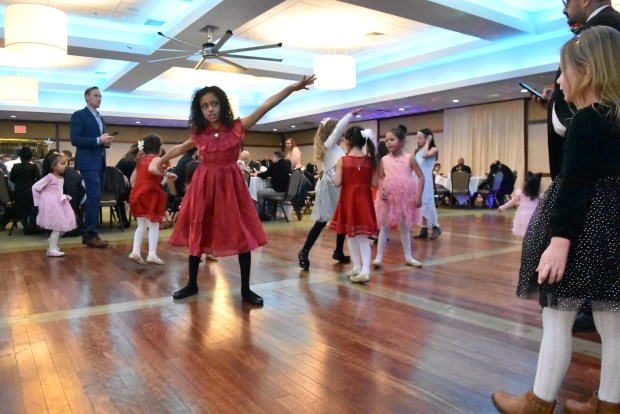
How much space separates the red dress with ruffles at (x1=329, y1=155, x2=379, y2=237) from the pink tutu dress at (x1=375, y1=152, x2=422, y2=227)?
20.9 inches

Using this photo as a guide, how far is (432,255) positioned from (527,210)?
1.06 meters

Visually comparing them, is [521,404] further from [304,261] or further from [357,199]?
[304,261]

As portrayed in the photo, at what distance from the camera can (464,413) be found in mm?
1498

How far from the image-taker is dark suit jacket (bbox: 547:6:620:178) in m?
1.90

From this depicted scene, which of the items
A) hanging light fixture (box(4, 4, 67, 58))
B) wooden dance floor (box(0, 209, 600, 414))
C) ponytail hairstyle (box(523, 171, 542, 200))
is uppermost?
hanging light fixture (box(4, 4, 67, 58))

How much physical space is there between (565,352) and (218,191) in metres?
1.96

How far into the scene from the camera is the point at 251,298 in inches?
112

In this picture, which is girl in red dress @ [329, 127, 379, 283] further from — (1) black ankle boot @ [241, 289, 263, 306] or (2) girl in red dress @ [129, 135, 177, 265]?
(2) girl in red dress @ [129, 135, 177, 265]

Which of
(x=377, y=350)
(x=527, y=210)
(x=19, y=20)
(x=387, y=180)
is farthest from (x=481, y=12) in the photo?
(x=377, y=350)

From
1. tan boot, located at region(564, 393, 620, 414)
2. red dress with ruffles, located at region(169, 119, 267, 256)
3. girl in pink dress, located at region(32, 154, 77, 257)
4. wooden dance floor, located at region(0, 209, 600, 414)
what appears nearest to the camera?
tan boot, located at region(564, 393, 620, 414)

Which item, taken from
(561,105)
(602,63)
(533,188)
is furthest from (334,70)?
(602,63)

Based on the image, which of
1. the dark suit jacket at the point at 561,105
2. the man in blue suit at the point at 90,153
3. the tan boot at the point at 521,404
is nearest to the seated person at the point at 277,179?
the man in blue suit at the point at 90,153

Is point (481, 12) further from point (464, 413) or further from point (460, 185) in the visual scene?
point (464, 413)

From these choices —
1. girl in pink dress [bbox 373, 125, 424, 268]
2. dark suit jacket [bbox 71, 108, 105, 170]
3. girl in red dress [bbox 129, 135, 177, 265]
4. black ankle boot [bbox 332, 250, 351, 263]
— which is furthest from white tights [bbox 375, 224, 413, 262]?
dark suit jacket [bbox 71, 108, 105, 170]
